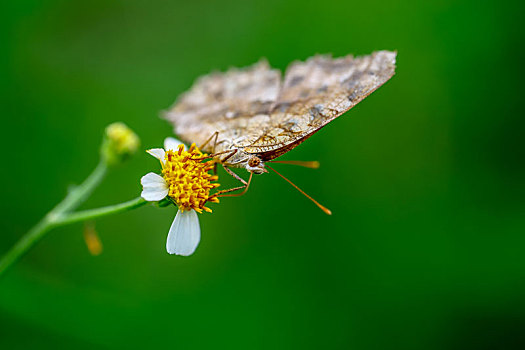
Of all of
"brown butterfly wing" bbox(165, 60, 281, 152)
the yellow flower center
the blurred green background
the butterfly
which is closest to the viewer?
the yellow flower center

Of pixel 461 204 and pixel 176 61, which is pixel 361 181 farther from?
pixel 176 61

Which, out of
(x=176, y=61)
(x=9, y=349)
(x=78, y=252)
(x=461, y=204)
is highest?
(x=176, y=61)

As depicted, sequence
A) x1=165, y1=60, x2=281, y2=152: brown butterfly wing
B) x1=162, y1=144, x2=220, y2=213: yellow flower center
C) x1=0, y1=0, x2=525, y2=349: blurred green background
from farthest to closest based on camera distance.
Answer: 1. x1=0, y1=0, x2=525, y2=349: blurred green background
2. x1=165, y1=60, x2=281, y2=152: brown butterfly wing
3. x1=162, y1=144, x2=220, y2=213: yellow flower center

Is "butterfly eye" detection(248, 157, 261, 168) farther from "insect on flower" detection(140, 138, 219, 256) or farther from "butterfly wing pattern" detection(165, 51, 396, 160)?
"insect on flower" detection(140, 138, 219, 256)

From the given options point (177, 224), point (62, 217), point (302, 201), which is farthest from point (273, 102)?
point (62, 217)

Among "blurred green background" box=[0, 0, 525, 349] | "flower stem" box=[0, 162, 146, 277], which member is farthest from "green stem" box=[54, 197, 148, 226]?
"blurred green background" box=[0, 0, 525, 349]

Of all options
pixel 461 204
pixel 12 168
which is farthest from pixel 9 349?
pixel 461 204

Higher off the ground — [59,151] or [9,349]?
[59,151]
